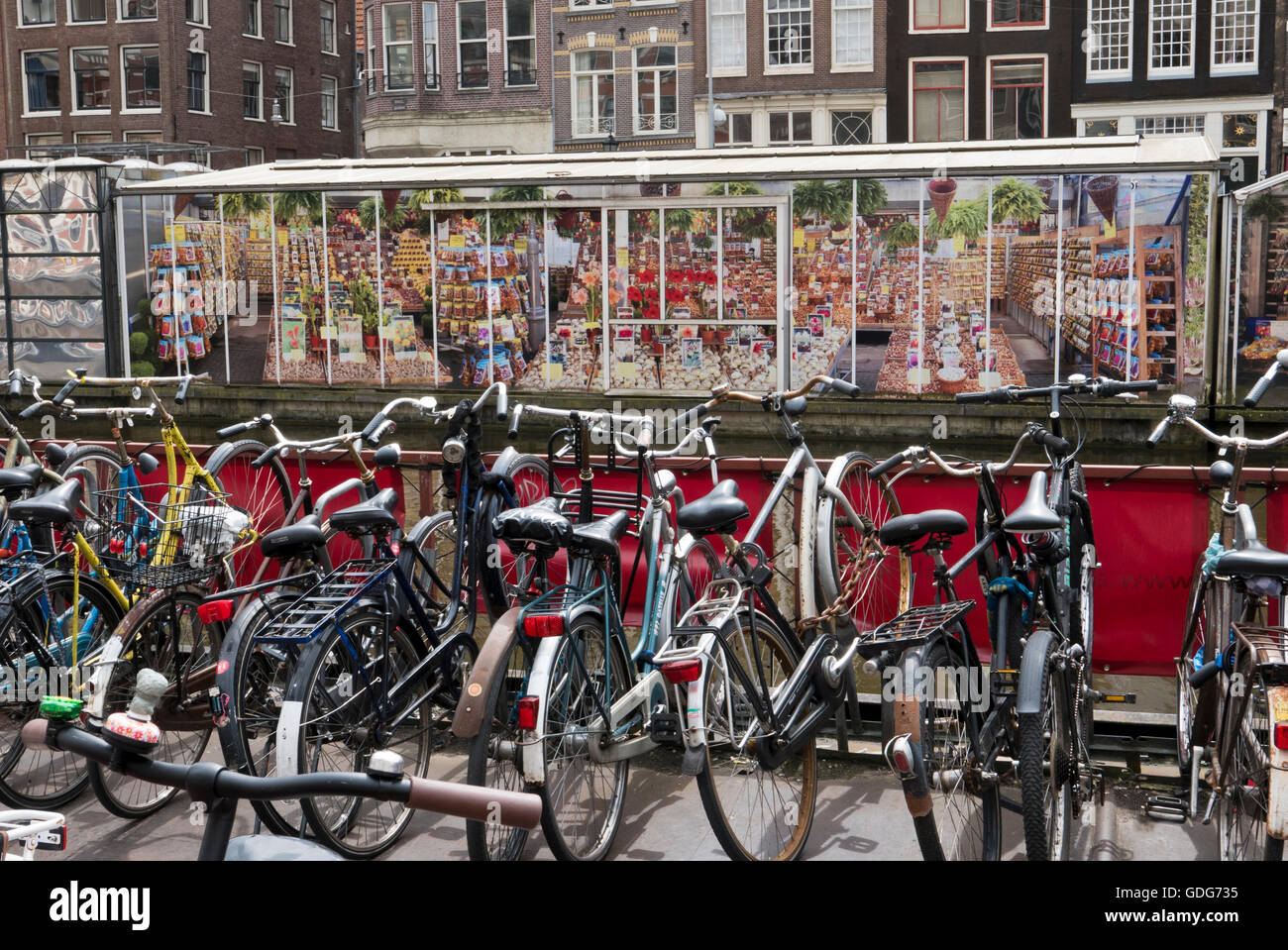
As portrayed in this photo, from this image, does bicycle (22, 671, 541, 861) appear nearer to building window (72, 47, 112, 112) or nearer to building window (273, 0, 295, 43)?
building window (72, 47, 112, 112)

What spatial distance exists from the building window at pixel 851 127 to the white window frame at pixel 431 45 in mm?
10265

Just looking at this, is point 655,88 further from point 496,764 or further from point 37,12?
point 496,764

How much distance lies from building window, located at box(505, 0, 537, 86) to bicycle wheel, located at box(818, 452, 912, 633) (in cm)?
3048

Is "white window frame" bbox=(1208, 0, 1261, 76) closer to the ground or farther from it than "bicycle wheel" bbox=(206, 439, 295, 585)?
farther from it

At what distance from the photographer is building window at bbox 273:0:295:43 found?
1661 inches

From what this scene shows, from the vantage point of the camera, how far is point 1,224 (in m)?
17.3

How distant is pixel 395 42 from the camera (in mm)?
35406

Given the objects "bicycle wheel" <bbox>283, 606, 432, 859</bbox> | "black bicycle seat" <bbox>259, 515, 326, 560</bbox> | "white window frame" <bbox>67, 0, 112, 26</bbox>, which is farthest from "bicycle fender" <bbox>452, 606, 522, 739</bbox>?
"white window frame" <bbox>67, 0, 112, 26</bbox>

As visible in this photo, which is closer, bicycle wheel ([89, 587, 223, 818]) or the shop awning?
bicycle wheel ([89, 587, 223, 818])

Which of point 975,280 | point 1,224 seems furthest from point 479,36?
point 975,280

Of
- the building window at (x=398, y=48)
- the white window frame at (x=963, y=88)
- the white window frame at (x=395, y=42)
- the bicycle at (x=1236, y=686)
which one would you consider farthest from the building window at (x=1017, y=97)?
the bicycle at (x=1236, y=686)

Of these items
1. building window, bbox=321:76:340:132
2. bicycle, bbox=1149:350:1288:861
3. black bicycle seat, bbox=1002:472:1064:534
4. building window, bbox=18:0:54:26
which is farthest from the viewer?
building window, bbox=321:76:340:132

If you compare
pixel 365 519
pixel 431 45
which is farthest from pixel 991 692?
pixel 431 45
